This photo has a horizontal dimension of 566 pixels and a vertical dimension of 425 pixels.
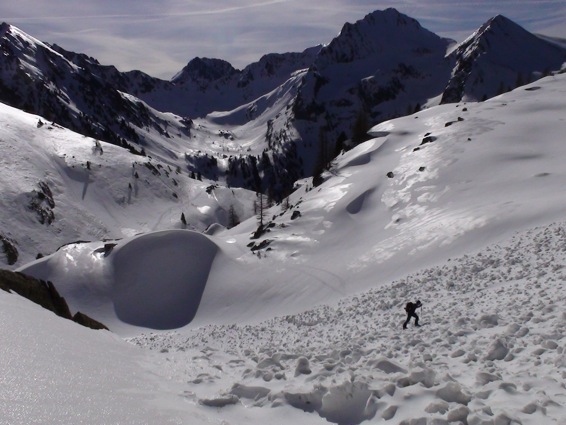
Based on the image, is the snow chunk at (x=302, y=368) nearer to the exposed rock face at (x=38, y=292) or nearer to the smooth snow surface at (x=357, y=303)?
the smooth snow surface at (x=357, y=303)

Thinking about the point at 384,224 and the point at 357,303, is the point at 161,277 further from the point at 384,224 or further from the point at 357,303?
the point at 357,303

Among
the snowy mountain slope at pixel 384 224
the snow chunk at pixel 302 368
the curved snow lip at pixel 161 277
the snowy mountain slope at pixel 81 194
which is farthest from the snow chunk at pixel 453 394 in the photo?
the snowy mountain slope at pixel 81 194

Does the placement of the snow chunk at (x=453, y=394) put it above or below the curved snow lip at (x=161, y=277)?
below

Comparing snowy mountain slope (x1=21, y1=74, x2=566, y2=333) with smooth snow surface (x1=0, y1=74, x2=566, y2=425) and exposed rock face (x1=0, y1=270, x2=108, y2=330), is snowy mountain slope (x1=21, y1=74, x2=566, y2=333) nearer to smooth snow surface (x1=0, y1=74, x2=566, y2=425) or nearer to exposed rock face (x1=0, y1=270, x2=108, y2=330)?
smooth snow surface (x1=0, y1=74, x2=566, y2=425)

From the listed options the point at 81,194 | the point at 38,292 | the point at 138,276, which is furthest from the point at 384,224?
the point at 81,194

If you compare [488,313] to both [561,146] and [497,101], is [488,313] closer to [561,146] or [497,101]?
[561,146]

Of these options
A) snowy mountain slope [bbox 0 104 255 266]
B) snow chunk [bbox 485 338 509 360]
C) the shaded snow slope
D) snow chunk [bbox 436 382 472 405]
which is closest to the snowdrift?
the shaded snow slope

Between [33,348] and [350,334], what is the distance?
10979 mm

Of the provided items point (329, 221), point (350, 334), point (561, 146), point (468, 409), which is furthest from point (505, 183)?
point (468, 409)

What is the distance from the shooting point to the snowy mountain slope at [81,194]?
74.9 meters

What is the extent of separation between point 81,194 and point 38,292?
79.4 meters

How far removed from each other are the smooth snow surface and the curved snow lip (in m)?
0.16

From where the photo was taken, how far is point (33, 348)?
29.0 ft

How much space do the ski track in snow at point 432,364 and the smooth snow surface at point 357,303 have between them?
0.17 ft
